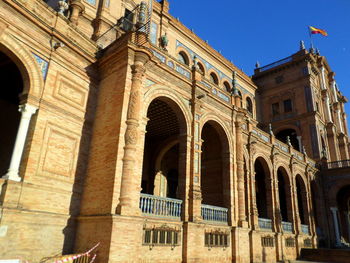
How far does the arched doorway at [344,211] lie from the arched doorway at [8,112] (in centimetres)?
2851

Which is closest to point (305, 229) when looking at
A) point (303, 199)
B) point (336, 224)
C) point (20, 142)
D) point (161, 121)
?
point (303, 199)

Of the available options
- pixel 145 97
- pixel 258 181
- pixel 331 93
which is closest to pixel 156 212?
pixel 145 97

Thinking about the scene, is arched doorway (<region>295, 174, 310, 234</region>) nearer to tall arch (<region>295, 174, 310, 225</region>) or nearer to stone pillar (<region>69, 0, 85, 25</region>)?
tall arch (<region>295, 174, 310, 225</region>)

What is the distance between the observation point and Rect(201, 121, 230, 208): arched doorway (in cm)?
1497

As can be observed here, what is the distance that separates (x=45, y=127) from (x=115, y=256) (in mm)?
4792

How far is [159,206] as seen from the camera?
437 inches

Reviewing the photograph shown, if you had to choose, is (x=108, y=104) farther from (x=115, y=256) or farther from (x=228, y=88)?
(x=228, y=88)

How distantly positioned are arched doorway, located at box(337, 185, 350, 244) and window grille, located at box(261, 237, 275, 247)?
14.4 meters

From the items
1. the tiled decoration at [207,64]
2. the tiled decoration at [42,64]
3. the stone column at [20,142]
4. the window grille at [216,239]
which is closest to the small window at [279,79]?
the tiled decoration at [207,64]

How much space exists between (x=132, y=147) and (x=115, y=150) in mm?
593

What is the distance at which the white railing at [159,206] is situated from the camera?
10688 millimetres

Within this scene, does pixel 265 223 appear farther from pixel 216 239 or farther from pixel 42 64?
pixel 42 64

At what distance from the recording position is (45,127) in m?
9.86

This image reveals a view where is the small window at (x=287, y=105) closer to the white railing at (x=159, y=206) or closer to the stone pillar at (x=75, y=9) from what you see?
the white railing at (x=159, y=206)
